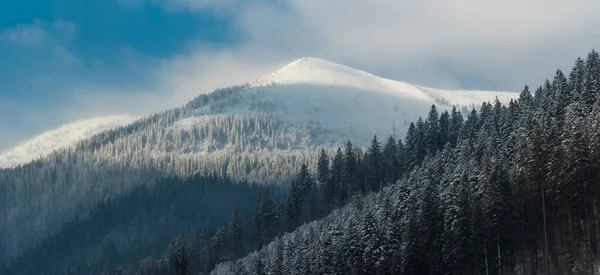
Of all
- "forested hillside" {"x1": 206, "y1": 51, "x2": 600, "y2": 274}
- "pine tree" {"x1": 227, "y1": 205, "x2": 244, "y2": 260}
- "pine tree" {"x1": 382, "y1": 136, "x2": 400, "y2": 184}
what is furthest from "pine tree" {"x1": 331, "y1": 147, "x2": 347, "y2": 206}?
"forested hillside" {"x1": 206, "y1": 51, "x2": 600, "y2": 274}

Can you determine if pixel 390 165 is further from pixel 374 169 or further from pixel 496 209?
pixel 496 209

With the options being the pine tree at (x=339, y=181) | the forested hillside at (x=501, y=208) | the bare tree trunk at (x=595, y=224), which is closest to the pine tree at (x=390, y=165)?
the pine tree at (x=339, y=181)

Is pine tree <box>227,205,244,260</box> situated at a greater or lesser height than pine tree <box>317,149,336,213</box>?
lesser

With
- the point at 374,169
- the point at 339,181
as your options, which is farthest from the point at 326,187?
the point at 374,169

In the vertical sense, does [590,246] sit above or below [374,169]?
below

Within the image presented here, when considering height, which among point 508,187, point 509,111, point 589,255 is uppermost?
point 509,111

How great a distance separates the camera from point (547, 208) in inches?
2790

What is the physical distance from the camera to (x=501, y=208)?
6750cm

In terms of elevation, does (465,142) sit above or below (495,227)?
above

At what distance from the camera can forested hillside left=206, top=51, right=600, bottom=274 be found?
6619 cm

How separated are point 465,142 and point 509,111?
8.06m

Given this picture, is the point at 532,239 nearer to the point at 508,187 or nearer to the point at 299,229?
the point at 508,187

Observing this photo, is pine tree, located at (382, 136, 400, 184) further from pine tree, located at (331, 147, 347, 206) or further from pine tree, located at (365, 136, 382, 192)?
pine tree, located at (331, 147, 347, 206)

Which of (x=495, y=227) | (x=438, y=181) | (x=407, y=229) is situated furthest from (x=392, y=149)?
(x=495, y=227)
